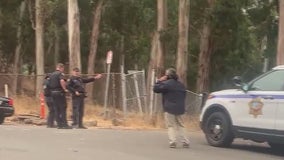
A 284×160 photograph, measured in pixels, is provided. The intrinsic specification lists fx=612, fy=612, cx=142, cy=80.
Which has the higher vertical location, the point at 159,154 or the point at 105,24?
the point at 105,24

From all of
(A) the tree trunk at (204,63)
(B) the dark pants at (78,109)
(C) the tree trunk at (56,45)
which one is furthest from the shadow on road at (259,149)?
(C) the tree trunk at (56,45)

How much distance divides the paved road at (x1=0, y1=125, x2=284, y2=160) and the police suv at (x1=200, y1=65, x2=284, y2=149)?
0.40m

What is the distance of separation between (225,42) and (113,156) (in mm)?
25976

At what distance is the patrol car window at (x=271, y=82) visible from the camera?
12.6 meters

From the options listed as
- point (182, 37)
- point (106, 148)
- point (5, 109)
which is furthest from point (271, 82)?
point (182, 37)

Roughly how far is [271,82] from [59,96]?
7331 millimetres

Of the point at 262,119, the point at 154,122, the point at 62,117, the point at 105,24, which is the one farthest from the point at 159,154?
the point at 105,24

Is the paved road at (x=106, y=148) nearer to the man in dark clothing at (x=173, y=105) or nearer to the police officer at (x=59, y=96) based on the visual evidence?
the man in dark clothing at (x=173, y=105)

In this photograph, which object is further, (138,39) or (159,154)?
(138,39)

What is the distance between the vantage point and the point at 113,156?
11.6 metres

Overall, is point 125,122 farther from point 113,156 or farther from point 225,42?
point 225,42

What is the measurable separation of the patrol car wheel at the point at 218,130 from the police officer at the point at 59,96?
17.2 ft

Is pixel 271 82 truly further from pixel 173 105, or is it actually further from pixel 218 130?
pixel 173 105

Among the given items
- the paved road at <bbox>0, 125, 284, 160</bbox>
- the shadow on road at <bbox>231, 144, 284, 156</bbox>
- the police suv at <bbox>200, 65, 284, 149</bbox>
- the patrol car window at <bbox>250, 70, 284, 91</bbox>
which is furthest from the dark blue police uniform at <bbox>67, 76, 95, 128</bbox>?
the patrol car window at <bbox>250, 70, 284, 91</bbox>
